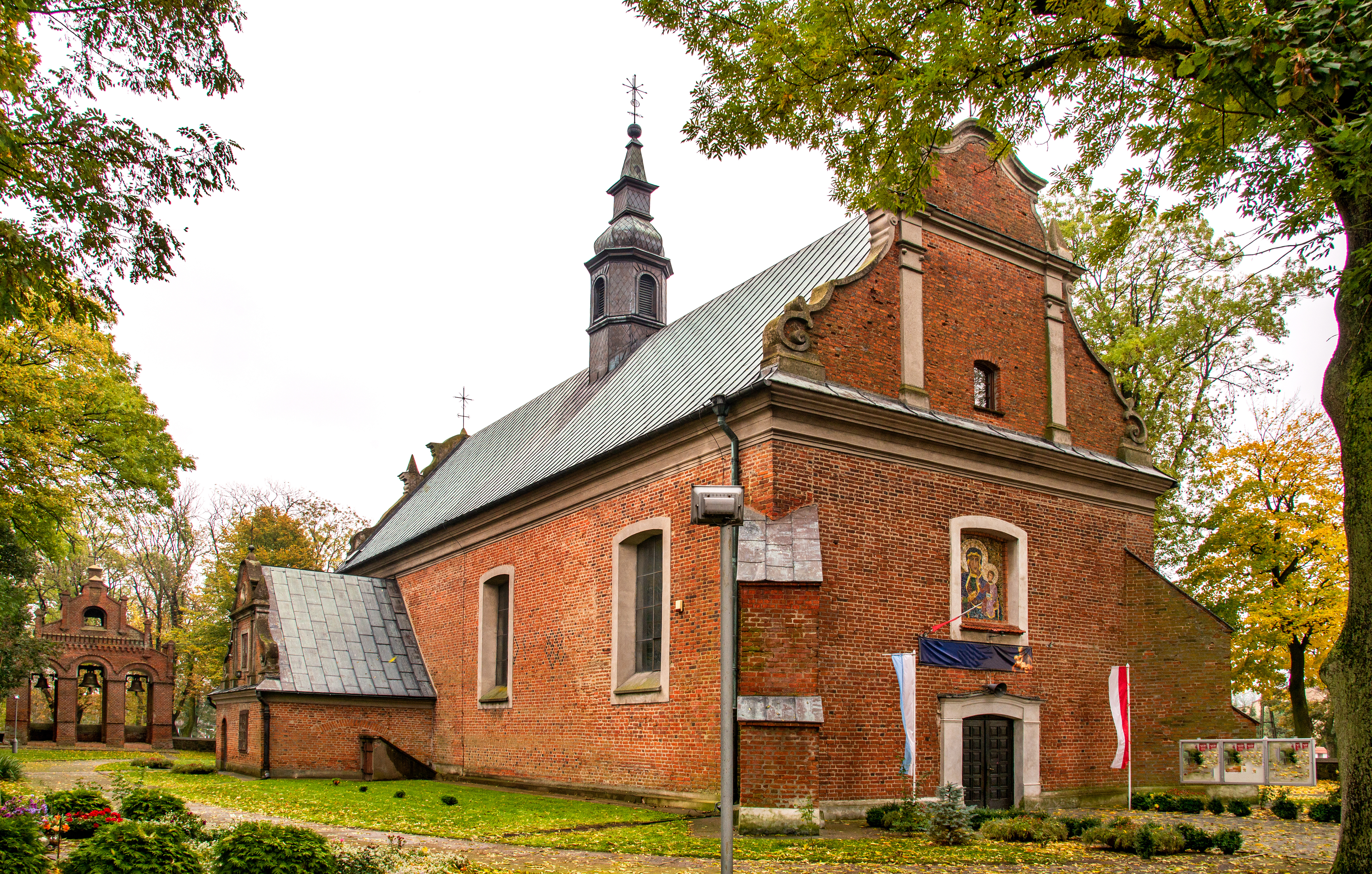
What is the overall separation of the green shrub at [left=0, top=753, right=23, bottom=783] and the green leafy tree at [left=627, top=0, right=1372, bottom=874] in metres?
15.1

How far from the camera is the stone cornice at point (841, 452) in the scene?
557 inches

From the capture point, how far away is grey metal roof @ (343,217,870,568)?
16.8m

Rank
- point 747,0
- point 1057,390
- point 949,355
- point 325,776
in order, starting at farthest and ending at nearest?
point 325,776 < point 1057,390 < point 949,355 < point 747,0

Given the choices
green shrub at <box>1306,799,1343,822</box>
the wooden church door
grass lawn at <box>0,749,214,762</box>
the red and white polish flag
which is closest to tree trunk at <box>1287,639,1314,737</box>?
the red and white polish flag

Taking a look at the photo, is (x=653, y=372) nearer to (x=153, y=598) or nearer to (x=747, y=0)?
(x=747, y=0)

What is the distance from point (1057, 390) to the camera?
1773cm

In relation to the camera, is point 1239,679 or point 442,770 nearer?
point 442,770

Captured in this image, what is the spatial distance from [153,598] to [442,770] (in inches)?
1408

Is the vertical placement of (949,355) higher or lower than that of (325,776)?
higher

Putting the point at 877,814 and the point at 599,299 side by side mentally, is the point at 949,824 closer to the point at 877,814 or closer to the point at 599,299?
the point at 877,814

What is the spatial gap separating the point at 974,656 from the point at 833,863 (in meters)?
5.99

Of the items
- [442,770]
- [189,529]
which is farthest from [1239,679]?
Answer: [189,529]

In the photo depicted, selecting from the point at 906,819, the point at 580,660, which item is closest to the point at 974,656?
the point at 906,819

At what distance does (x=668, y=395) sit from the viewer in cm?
1808
